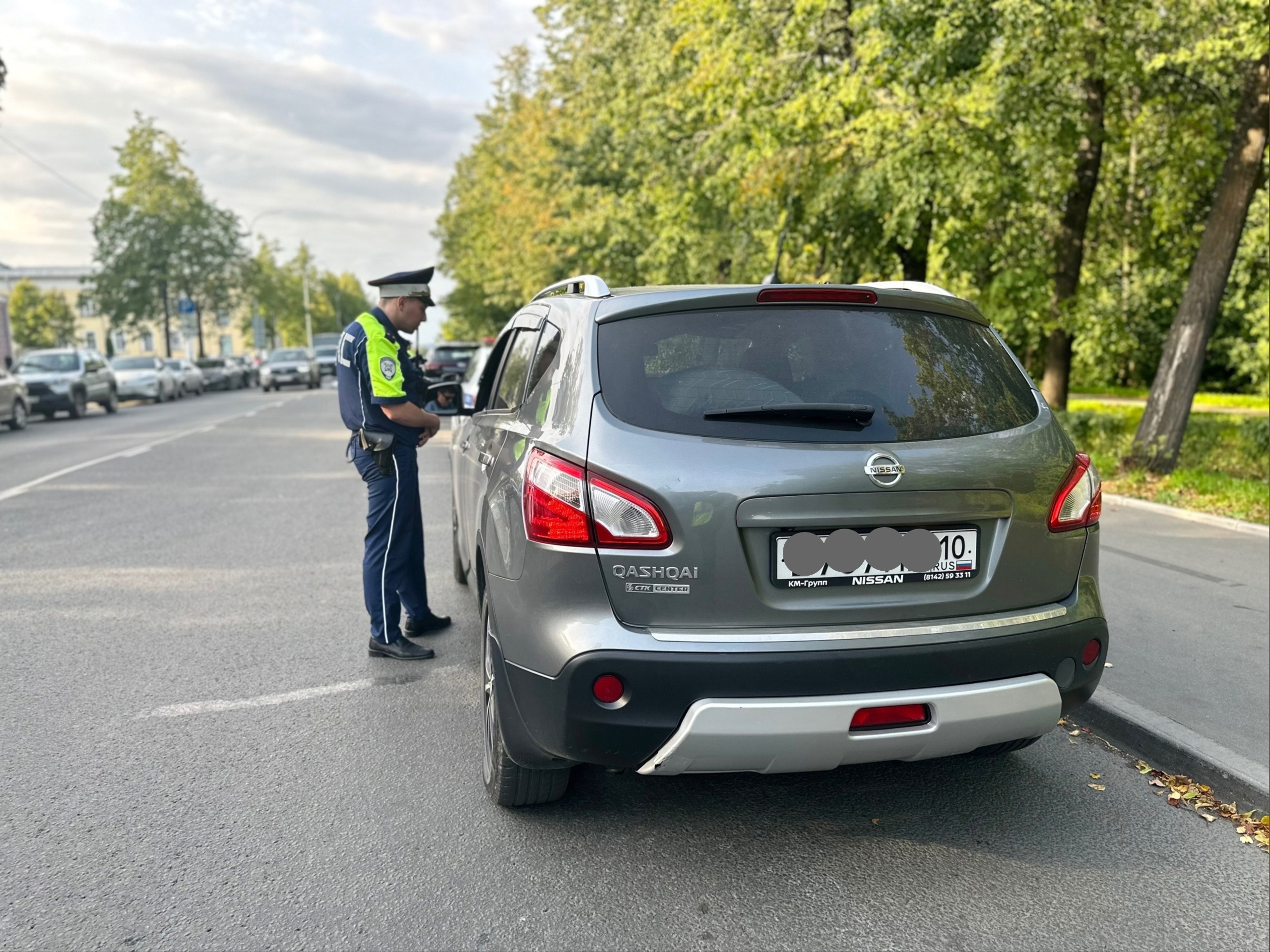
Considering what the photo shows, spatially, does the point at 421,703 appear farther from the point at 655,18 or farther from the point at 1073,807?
the point at 655,18

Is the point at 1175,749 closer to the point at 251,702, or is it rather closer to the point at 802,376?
the point at 802,376

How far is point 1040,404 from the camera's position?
345 cm

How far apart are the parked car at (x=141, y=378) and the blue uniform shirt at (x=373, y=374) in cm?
3196

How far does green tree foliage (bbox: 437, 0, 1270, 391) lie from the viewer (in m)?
11.7

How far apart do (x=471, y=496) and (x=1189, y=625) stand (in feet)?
13.4

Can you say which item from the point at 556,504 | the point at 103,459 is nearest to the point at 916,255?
the point at 103,459

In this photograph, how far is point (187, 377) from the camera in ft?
141

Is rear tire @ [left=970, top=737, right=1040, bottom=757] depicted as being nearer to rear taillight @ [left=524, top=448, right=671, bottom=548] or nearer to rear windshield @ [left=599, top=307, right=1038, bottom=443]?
rear windshield @ [left=599, top=307, right=1038, bottom=443]

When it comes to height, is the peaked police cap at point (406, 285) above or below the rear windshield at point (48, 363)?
above

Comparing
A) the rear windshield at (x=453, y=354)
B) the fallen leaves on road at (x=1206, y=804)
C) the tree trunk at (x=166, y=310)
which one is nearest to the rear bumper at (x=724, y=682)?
the fallen leaves on road at (x=1206, y=804)

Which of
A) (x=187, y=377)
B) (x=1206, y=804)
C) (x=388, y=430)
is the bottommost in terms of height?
(x=187, y=377)

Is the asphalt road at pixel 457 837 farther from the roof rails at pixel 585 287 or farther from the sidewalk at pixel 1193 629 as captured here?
the roof rails at pixel 585 287

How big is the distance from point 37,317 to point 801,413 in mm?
102135

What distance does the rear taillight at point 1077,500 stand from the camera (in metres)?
3.21
